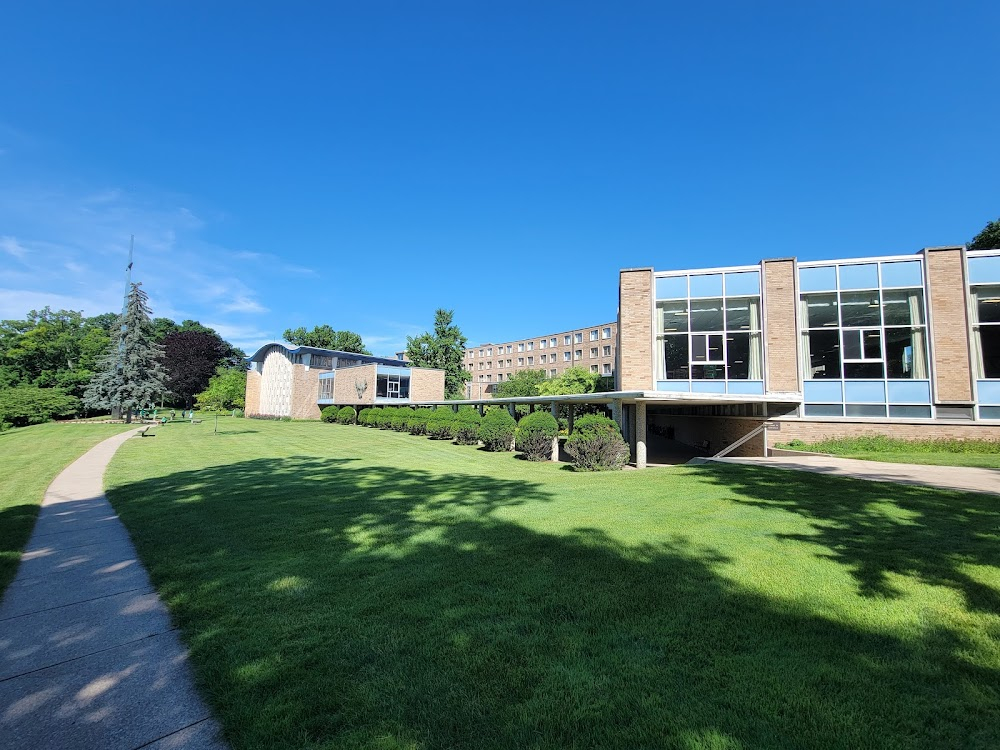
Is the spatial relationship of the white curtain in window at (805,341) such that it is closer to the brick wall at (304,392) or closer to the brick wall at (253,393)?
the brick wall at (304,392)

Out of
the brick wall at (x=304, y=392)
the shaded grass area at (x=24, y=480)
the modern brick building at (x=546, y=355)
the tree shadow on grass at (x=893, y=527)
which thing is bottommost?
the shaded grass area at (x=24, y=480)

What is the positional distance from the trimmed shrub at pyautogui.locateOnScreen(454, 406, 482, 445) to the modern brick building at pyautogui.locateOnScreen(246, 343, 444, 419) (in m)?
12.9

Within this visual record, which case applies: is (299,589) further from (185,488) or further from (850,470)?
(850,470)

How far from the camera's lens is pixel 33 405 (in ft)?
113

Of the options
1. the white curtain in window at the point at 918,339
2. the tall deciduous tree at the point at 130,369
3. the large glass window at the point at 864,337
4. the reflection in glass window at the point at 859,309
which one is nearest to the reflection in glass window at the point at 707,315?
the large glass window at the point at 864,337

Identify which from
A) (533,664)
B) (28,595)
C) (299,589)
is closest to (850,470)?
(533,664)

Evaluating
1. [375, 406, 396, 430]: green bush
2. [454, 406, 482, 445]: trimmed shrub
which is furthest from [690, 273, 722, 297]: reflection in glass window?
[375, 406, 396, 430]: green bush

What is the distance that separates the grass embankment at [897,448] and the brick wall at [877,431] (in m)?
0.26

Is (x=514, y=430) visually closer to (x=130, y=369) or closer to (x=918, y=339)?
(x=918, y=339)

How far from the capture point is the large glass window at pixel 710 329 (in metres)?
18.5

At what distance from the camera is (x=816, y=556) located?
450 centimetres

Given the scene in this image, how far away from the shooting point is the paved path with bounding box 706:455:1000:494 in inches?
319

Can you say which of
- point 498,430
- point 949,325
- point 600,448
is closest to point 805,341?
point 949,325

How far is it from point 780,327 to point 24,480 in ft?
76.6
